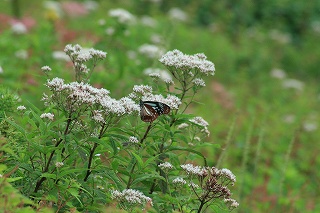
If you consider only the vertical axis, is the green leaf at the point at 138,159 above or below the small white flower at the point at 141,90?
below

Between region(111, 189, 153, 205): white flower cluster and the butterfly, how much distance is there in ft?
1.62

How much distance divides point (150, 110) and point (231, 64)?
12.7m

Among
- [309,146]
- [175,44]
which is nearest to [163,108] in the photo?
[309,146]

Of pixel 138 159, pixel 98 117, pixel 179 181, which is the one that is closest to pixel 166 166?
pixel 179 181

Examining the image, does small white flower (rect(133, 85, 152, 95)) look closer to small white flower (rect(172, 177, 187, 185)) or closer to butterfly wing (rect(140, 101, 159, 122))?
Answer: butterfly wing (rect(140, 101, 159, 122))

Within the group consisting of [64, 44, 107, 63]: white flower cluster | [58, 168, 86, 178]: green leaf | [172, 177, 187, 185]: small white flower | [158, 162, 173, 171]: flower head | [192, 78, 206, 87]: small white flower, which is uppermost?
[192, 78, 206, 87]: small white flower

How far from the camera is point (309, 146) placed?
1142cm

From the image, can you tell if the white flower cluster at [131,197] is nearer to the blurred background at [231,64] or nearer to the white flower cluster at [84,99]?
the white flower cluster at [84,99]

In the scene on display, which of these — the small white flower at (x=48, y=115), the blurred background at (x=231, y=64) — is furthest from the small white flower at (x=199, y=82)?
the small white flower at (x=48, y=115)

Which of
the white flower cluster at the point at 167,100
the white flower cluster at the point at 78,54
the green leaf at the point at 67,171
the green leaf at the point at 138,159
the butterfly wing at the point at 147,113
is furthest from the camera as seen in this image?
the white flower cluster at the point at 78,54

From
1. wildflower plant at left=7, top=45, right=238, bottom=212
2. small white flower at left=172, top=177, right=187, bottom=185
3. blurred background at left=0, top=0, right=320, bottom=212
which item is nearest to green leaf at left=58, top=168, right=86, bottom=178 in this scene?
wildflower plant at left=7, top=45, right=238, bottom=212

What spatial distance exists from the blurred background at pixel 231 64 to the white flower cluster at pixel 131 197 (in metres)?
1.17

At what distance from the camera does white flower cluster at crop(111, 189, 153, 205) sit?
3.50 m

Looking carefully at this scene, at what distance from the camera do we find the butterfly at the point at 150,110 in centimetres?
377
